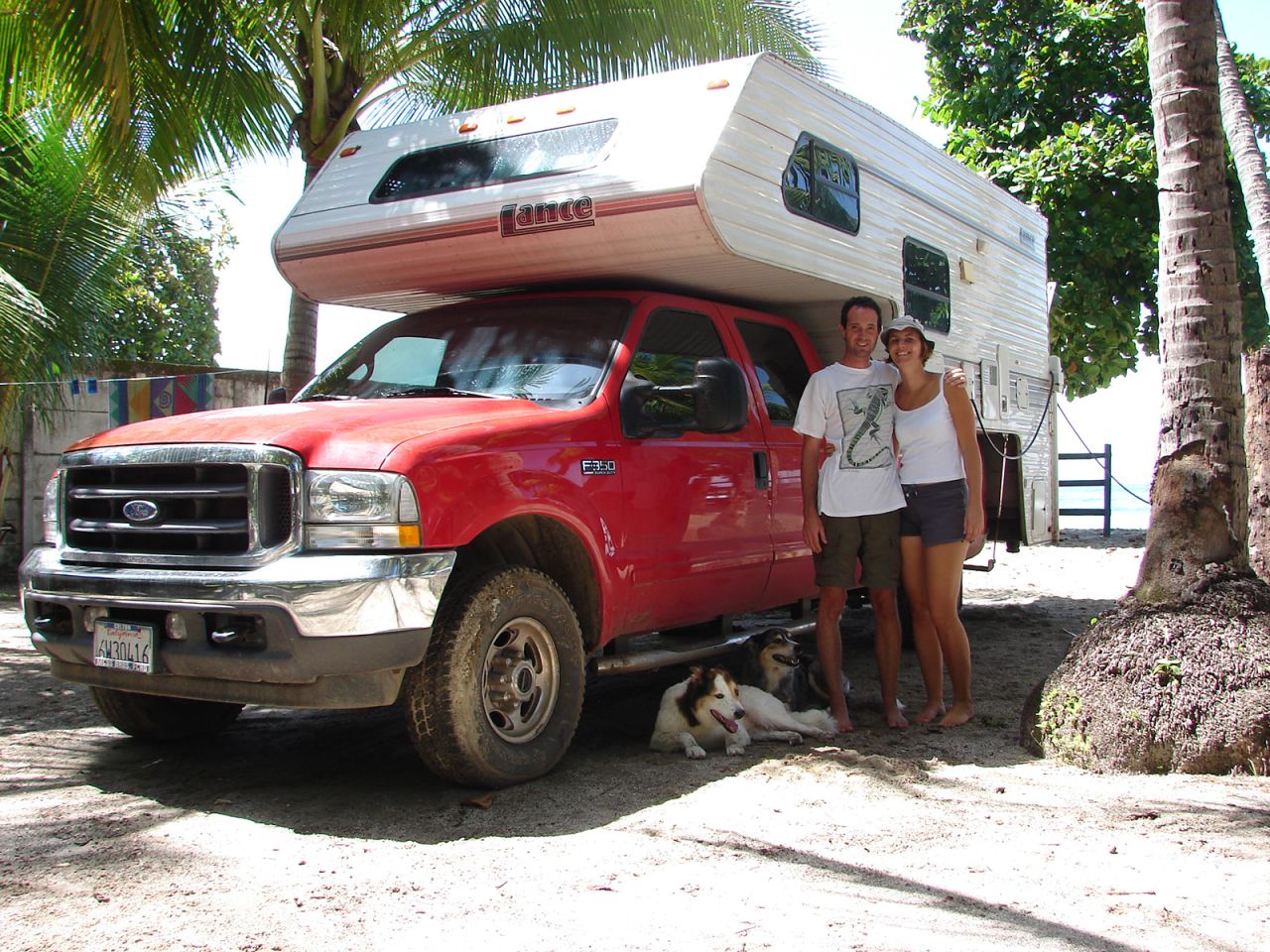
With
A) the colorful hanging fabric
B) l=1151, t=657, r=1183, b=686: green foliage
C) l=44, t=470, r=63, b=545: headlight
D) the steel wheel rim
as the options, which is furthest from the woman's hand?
the colorful hanging fabric

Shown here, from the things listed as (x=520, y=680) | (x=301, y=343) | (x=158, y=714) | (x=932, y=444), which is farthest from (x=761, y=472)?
(x=301, y=343)

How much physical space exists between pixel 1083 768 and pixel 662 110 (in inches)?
136

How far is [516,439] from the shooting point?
14.6 ft

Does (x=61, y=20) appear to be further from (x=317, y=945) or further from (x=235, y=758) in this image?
(x=317, y=945)

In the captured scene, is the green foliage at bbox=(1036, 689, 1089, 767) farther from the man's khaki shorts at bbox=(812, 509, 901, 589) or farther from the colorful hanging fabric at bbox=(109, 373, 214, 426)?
the colorful hanging fabric at bbox=(109, 373, 214, 426)

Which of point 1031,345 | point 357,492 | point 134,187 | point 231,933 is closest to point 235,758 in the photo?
point 357,492

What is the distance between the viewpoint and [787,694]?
5578 millimetres

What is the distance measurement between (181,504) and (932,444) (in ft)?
10.7

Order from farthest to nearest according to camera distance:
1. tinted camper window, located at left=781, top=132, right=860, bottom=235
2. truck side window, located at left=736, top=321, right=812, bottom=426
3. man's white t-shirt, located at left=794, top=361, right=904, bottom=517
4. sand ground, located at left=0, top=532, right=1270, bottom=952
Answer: truck side window, located at left=736, top=321, right=812, bottom=426 < tinted camper window, located at left=781, top=132, right=860, bottom=235 < man's white t-shirt, located at left=794, top=361, right=904, bottom=517 < sand ground, located at left=0, top=532, right=1270, bottom=952

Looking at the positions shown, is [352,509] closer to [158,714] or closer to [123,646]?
[123,646]

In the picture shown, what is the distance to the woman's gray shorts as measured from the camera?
5.32m

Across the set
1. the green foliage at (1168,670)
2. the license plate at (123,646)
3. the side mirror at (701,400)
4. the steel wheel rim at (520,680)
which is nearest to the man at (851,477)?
the side mirror at (701,400)

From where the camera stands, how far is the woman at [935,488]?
5.32 meters

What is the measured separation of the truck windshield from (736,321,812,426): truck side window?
104 centimetres
